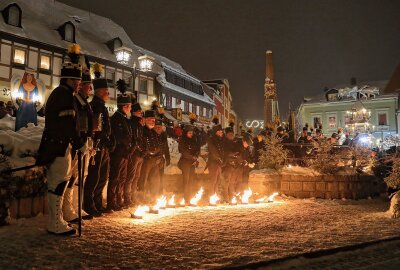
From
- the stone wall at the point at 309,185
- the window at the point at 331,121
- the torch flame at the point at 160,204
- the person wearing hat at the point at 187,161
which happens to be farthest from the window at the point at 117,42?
the window at the point at 331,121

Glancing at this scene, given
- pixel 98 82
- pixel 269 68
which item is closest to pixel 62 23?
pixel 269 68

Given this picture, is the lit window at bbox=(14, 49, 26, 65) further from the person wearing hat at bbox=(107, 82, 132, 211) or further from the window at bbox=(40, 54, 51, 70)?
the person wearing hat at bbox=(107, 82, 132, 211)

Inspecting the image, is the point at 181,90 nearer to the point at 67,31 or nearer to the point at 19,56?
the point at 67,31

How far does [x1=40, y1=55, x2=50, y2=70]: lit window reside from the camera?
1012 inches

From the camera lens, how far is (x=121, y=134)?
7648mm

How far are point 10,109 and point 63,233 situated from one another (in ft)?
47.4

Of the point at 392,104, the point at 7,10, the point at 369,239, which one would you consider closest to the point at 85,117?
the point at 369,239


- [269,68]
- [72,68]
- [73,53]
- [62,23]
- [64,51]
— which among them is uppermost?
[62,23]

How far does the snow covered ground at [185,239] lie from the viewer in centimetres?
395

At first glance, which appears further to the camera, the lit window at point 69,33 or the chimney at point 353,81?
the chimney at point 353,81

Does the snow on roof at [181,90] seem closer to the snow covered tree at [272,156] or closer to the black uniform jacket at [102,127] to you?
the snow covered tree at [272,156]

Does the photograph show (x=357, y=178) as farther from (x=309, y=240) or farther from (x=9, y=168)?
→ (x=9, y=168)

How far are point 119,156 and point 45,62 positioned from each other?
21467 mm

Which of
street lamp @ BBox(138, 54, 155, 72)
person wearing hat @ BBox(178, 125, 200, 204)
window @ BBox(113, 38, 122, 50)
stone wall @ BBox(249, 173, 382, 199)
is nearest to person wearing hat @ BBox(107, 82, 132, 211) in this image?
person wearing hat @ BBox(178, 125, 200, 204)
